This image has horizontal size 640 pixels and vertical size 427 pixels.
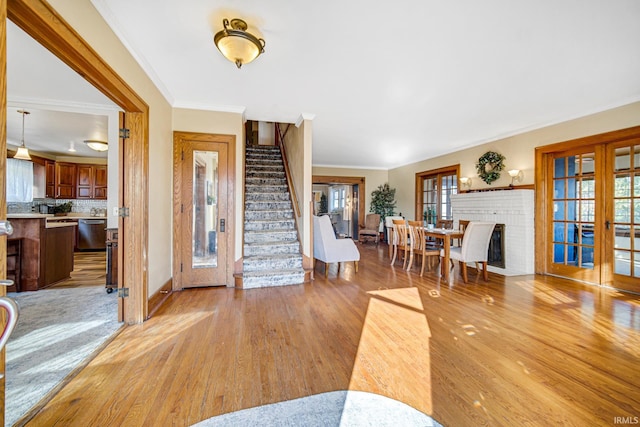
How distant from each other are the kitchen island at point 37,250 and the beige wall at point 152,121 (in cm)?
183

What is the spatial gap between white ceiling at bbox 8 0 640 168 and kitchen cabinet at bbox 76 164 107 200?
4.80m

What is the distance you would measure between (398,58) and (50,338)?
4005 millimetres

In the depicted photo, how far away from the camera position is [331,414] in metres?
1.43

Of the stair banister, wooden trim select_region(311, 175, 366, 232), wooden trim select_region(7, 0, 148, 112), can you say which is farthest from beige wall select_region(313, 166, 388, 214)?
wooden trim select_region(7, 0, 148, 112)

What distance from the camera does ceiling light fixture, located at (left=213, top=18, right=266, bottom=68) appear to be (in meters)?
2.05

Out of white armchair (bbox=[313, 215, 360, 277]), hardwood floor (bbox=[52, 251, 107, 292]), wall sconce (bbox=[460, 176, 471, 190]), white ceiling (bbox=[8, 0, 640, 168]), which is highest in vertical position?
white ceiling (bbox=[8, 0, 640, 168])

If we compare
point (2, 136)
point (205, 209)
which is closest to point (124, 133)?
point (205, 209)

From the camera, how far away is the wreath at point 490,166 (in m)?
5.22

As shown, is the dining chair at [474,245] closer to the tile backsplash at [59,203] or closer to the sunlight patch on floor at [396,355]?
the sunlight patch on floor at [396,355]

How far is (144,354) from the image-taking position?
2.03m

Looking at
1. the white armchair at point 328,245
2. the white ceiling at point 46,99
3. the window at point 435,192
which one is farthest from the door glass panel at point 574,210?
the white ceiling at point 46,99

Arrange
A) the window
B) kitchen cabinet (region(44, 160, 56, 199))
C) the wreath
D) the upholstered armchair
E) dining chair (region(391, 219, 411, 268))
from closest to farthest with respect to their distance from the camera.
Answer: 1. dining chair (region(391, 219, 411, 268))
2. the wreath
3. kitchen cabinet (region(44, 160, 56, 199))
4. the window
5. the upholstered armchair

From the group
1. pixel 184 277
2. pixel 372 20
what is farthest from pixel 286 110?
pixel 184 277

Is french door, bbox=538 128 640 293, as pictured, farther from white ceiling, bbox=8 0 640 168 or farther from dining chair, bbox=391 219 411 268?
dining chair, bbox=391 219 411 268
